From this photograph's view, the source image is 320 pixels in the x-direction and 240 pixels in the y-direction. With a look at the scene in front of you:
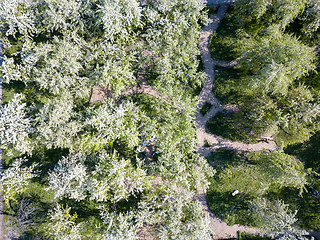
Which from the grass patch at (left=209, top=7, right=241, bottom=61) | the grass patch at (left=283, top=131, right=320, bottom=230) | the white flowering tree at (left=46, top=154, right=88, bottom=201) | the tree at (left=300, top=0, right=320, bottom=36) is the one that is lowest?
the white flowering tree at (left=46, top=154, right=88, bottom=201)

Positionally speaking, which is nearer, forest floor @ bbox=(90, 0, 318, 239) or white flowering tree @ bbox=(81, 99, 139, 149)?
white flowering tree @ bbox=(81, 99, 139, 149)

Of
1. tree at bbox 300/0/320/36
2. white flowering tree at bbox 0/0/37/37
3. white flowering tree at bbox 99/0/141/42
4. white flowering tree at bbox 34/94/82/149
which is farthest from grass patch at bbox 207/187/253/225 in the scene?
white flowering tree at bbox 0/0/37/37

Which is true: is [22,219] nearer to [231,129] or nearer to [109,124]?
[109,124]

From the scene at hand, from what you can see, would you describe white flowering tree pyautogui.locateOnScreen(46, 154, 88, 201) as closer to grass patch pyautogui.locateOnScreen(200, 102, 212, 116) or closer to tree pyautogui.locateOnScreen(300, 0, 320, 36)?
grass patch pyautogui.locateOnScreen(200, 102, 212, 116)

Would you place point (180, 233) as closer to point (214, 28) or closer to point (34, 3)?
point (214, 28)

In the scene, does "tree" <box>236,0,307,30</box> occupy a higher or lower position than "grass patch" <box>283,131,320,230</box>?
higher

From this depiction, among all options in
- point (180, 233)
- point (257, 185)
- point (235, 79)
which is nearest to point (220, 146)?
point (257, 185)

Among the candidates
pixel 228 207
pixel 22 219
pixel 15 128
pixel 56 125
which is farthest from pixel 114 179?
pixel 228 207

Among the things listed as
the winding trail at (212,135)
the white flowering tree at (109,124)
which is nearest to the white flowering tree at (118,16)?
the white flowering tree at (109,124)
